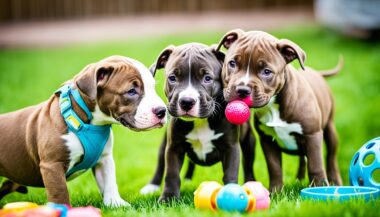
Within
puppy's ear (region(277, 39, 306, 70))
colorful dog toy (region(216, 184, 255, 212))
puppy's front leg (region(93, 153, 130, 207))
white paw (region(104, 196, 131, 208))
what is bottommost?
white paw (region(104, 196, 131, 208))

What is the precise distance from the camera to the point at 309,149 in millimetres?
5949

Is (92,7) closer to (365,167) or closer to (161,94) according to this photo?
(161,94)

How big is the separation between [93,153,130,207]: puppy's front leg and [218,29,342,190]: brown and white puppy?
1.31m

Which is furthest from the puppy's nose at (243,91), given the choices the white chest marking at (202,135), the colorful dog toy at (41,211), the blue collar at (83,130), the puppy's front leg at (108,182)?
the colorful dog toy at (41,211)

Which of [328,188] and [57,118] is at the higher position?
[57,118]

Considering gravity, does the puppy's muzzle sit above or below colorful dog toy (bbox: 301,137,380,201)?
above

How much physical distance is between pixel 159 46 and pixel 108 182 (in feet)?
38.6

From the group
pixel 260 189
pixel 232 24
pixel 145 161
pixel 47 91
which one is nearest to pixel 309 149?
pixel 260 189

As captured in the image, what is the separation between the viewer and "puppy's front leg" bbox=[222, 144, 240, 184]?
225 inches

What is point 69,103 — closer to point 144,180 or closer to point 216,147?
point 216,147

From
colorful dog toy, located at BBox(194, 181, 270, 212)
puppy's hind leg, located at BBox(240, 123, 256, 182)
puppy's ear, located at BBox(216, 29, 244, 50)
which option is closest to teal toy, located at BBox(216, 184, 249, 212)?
colorful dog toy, located at BBox(194, 181, 270, 212)

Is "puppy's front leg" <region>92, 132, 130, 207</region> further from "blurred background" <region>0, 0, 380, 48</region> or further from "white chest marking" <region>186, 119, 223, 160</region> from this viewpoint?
"blurred background" <region>0, 0, 380, 48</region>

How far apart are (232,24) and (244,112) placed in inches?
603

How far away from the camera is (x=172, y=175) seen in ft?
19.3
